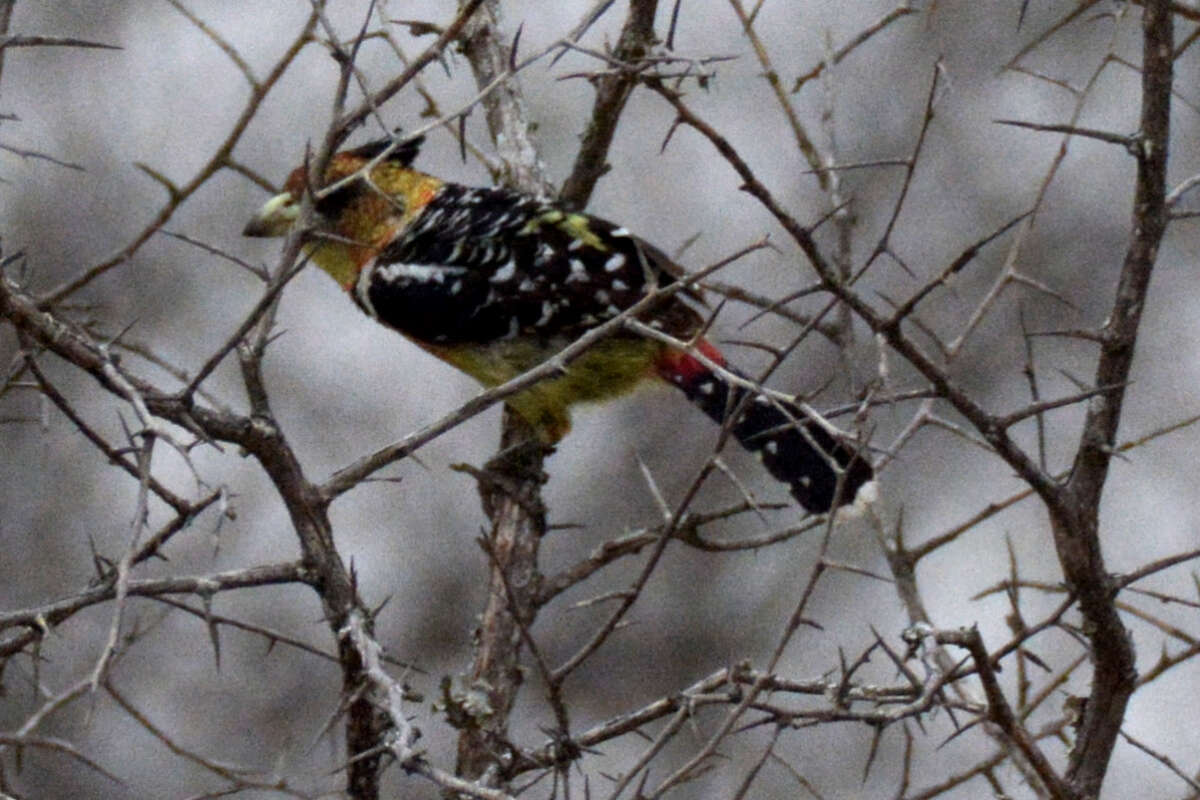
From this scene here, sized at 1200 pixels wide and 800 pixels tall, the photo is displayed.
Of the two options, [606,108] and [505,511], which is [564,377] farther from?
[606,108]

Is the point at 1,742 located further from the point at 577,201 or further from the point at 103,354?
the point at 577,201

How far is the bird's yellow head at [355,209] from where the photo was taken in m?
5.29

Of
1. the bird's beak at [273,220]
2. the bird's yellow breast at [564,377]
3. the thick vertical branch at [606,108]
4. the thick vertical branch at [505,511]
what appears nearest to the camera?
the thick vertical branch at [505,511]

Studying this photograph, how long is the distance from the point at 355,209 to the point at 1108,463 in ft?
11.1

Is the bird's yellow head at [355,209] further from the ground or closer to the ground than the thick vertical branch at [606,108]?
further from the ground

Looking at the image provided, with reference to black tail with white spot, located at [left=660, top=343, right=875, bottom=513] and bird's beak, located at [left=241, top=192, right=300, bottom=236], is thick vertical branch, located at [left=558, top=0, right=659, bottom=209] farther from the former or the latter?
bird's beak, located at [left=241, top=192, right=300, bottom=236]

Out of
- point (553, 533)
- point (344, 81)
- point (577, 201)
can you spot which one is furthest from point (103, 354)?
point (553, 533)

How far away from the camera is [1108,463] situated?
2.62 m

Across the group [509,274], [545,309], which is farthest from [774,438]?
[509,274]

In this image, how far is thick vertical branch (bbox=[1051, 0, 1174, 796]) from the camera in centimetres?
259

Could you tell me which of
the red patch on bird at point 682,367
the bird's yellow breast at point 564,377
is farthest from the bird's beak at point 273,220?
the red patch on bird at point 682,367

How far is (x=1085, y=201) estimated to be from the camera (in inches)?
338

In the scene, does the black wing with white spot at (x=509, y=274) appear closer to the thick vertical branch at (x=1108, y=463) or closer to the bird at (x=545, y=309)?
the bird at (x=545, y=309)

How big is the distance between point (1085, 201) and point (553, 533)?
3.33m
